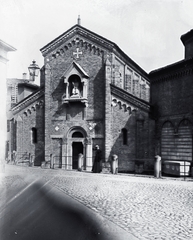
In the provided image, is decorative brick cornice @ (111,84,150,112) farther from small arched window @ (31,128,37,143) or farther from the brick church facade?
small arched window @ (31,128,37,143)

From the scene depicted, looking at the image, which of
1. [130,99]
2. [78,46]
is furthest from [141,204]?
[78,46]

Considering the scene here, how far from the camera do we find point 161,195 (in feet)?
36.3

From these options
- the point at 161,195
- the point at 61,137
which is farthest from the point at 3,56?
the point at 61,137

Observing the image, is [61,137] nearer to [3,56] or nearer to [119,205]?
[3,56]

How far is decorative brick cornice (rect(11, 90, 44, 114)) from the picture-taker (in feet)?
77.6

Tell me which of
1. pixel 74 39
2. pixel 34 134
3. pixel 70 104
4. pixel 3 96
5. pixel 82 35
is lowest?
pixel 34 134

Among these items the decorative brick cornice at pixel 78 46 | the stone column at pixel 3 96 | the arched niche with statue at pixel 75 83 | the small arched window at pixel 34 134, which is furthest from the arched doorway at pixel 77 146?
the stone column at pixel 3 96

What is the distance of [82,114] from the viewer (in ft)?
74.0

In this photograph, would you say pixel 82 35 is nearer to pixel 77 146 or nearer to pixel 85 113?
pixel 85 113

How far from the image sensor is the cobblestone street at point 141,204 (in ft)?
23.4

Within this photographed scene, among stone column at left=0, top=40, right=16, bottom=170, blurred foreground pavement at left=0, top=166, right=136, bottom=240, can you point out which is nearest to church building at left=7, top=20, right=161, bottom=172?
blurred foreground pavement at left=0, top=166, right=136, bottom=240

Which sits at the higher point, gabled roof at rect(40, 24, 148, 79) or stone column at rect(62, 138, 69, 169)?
gabled roof at rect(40, 24, 148, 79)

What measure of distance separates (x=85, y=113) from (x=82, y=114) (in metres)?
0.25

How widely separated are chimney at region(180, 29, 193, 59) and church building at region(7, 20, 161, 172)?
4851mm
